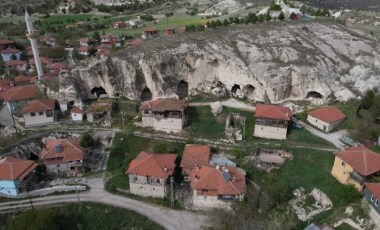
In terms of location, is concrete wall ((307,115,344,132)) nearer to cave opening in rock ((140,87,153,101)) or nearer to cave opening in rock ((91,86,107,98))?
cave opening in rock ((140,87,153,101))

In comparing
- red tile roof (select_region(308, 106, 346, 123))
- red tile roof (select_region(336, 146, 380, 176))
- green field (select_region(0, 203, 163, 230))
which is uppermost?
red tile roof (select_region(308, 106, 346, 123))

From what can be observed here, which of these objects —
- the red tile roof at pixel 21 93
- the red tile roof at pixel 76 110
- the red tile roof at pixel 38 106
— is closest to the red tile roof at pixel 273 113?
the red tile roof at pixel 76 110

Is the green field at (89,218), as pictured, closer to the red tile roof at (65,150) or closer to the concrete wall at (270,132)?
the red tile roof at (65,150)

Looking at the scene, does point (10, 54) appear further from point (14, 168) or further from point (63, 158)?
point (14, 168)

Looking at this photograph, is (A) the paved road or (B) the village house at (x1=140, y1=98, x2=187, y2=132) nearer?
(A) the paved road

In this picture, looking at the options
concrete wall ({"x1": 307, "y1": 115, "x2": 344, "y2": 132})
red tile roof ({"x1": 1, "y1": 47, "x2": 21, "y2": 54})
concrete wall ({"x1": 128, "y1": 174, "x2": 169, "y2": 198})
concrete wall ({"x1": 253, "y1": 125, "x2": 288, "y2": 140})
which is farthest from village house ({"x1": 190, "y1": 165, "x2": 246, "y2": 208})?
red tile roof ({"x1": 1, "y1": 47, "x2": 21, "y2": 54})

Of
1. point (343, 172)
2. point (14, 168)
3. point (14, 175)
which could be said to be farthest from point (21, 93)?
point (343, 172)

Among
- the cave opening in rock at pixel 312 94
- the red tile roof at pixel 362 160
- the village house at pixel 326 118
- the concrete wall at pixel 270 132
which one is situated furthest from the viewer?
the cave opening in rock at pixel 312 94
